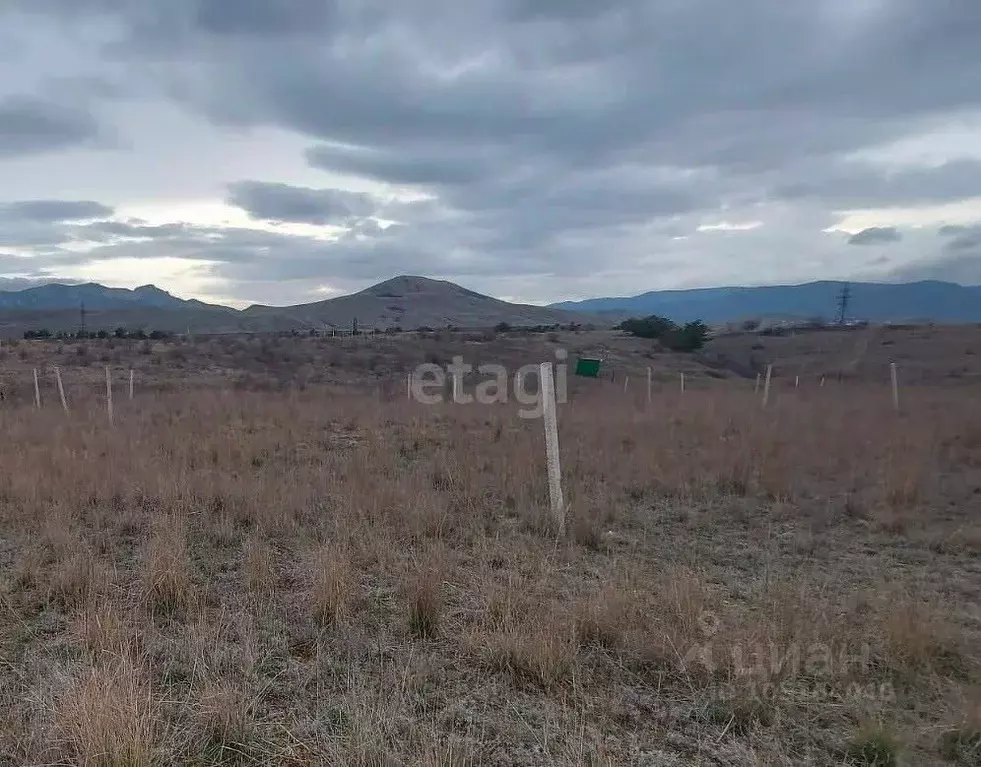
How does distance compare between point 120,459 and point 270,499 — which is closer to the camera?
point 270,499

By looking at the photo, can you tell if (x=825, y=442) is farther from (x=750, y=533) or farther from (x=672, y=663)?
(x=672, y=663)

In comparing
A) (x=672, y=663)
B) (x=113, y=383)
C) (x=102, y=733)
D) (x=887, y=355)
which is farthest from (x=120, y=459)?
(x=887, y=355)

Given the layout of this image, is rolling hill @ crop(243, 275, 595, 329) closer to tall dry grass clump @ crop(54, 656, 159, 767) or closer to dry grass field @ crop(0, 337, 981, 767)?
dry grass field @ crop(0, 337, 981, 767)

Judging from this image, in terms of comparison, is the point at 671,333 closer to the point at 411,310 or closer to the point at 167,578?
the point at 167,578

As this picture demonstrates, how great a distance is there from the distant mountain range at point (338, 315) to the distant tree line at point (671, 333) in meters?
46.9

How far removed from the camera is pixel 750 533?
7246 mm

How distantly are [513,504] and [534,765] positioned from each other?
16.4ft

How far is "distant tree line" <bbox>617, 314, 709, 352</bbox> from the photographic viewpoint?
5812 cm

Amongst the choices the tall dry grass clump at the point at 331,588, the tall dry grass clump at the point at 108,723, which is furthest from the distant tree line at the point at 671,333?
the tall dry grass clump at the point at 108,723

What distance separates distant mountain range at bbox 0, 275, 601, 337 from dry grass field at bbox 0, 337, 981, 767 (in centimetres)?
9974
